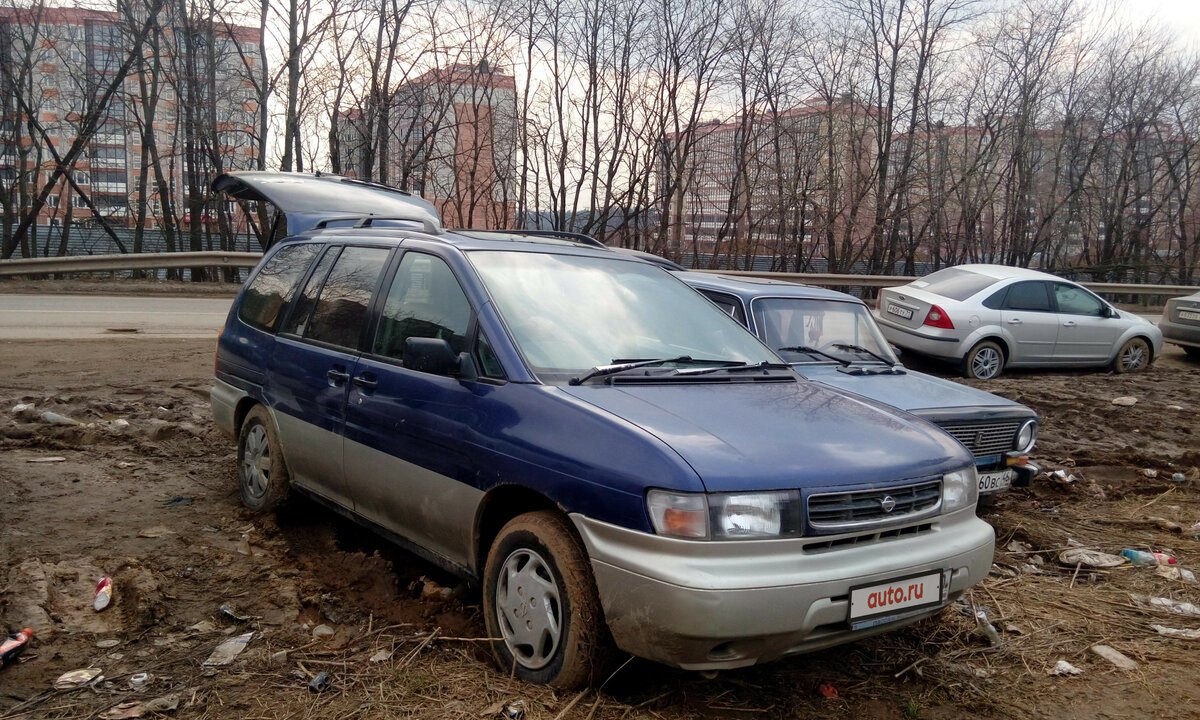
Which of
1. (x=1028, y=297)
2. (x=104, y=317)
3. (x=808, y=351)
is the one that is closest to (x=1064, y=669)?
(x=808, y=351)

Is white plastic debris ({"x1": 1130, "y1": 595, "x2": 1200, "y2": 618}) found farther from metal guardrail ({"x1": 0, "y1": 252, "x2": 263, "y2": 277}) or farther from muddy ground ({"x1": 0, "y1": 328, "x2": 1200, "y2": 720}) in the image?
metal guardrail ({"x1": 0, "y1": 252, "x2": 263, "y2": 277})

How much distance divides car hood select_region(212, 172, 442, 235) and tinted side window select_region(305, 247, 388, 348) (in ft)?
5.65

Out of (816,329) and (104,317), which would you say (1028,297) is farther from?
(104,317)

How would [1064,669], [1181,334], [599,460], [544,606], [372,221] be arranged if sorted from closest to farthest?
[599,460] < [544,606] < [1064,669] < [372,221] < [1181,334]

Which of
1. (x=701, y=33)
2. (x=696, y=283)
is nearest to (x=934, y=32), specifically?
(x=701, y=33)

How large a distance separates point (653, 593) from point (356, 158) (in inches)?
869

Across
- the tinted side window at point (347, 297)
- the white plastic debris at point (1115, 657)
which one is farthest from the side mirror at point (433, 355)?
the white plastic debris at point (1115, 657)

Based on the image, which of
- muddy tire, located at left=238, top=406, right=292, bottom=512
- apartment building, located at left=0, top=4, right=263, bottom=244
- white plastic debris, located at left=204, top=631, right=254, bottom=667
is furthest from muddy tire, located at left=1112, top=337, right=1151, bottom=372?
apartment building, located at left=0, top=4, right=263, bottom=244

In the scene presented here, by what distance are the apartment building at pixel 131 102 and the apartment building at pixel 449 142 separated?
9.69ft

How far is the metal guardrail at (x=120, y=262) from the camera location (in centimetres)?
1723

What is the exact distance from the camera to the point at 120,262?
690 inches

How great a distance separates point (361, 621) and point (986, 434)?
402cm

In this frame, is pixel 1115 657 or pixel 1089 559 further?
pixel 1089 559

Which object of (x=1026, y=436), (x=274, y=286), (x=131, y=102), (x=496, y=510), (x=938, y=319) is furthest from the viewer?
(x=131, y=102)
